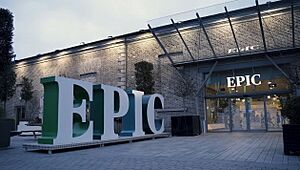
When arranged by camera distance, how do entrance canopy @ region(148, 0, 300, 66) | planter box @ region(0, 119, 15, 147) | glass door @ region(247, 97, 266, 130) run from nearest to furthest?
planter box @ region(0, 119, 15, 147) < entrance canopy @ region(148, 0, 300, 66) < glass door @ region(247, 97, 266, 130)

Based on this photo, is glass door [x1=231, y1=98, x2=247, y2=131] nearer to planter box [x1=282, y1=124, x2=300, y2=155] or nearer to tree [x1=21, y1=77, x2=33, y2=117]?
planter box [x1=282, y1=124, x2=300, y2=155]

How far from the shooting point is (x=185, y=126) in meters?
13.0

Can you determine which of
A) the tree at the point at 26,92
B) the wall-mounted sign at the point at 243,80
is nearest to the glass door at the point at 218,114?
the wall-mounted sign at the point at 243,80

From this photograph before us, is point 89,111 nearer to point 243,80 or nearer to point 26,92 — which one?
point 243,80

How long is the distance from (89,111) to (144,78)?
6.32m

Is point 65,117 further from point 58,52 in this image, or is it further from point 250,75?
point 58,52

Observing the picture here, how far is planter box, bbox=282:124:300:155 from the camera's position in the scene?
5809mm

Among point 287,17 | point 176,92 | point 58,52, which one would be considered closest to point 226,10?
point 287,17

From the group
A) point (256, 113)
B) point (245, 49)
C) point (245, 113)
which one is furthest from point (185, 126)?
point (245, 49)

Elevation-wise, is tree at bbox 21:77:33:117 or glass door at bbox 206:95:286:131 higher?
tree at bbox 21:77:33:117

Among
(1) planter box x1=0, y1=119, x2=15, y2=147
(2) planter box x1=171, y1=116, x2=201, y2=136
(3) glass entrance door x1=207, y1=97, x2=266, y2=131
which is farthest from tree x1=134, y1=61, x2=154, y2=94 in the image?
(1) planter box x1=0, y1=119, x2=15, y2=147

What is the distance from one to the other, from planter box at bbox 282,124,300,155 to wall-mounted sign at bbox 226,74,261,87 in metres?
8.37

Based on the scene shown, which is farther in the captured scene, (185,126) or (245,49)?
(245,49)

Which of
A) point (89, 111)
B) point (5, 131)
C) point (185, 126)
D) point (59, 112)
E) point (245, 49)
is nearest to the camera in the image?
point (59, 112)
